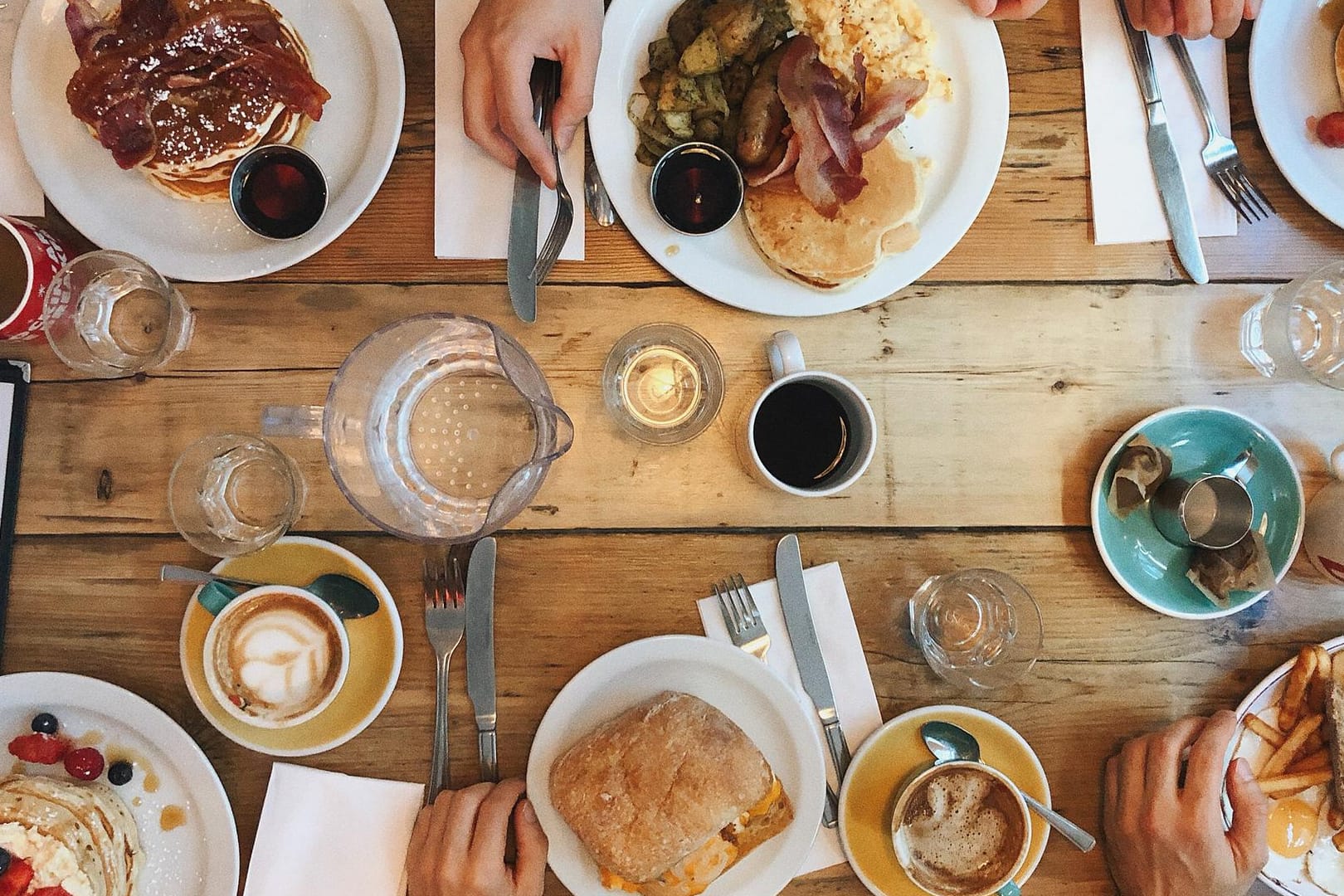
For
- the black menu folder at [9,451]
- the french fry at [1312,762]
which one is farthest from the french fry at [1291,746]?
the black menu folder at [9,451]

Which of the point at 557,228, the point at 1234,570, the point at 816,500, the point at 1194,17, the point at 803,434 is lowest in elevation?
the point at 1234,570

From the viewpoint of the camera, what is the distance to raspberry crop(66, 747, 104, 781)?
4.49 ft

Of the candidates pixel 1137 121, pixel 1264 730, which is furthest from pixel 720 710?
pixel 1137 121

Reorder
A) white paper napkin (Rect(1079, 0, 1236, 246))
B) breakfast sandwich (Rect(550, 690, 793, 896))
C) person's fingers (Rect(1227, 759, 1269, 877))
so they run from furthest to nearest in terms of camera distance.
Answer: white paper napkin (Rect(1079, 0, 1236, 246))
person's fingers (Rect(1227, 759, 1269, 877))
breakfast sandwich (Rect(550, 690, 793, 896))

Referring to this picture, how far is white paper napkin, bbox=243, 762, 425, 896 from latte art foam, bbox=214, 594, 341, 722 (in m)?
0.12

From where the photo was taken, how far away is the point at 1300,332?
1.52 metres

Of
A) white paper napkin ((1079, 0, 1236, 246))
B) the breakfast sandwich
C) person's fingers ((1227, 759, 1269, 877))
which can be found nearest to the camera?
the breakfast sandwich

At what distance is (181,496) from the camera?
139 centimetres

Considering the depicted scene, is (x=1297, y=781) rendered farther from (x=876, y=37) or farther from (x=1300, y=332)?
(x=876, y=37)

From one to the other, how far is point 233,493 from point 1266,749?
69.9 inches

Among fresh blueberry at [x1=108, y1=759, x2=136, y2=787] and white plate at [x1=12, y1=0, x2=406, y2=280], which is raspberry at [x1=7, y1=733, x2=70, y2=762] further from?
white plate at [x1=12, y1=0, x2=406, y2=280]

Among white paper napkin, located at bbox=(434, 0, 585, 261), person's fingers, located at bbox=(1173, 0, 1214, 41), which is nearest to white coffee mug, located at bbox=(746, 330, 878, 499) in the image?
white paper napkin, located at bbox=(434, 0, 585, 261)

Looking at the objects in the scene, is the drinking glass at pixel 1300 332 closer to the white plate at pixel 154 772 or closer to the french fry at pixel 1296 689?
the french fry at pixel 1296 689

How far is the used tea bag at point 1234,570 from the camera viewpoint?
55.5 inches
